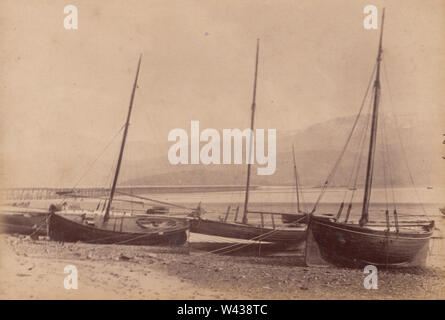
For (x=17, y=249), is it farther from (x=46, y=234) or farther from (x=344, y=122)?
(x=344, y=122)

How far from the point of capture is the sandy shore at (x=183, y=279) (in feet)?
29.8

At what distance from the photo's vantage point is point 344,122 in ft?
34.4

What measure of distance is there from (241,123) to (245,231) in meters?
3.17

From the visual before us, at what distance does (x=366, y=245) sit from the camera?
32.8 ft

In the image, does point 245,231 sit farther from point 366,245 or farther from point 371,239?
point 371,239

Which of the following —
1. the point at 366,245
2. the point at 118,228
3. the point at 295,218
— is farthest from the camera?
the point at 118,228

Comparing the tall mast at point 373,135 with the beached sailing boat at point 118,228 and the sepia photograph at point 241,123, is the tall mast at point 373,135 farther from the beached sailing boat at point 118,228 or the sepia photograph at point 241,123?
the beached sailing boat at point 118,228

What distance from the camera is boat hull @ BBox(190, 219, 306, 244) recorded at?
37.6 feet

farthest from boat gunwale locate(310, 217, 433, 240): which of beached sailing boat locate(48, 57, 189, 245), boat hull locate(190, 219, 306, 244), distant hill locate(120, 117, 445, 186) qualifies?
beached sailing boat locate(48, 57, 189, 245)

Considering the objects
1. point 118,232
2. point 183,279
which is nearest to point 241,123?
point 183,279

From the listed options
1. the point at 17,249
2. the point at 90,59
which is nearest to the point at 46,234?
the point at 17,249

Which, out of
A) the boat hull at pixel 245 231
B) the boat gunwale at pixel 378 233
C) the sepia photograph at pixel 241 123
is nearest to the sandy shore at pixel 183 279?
the sepia photograph at pixel 241 123

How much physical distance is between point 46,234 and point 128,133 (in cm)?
367

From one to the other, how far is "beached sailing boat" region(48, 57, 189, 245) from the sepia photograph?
0.58 meters
